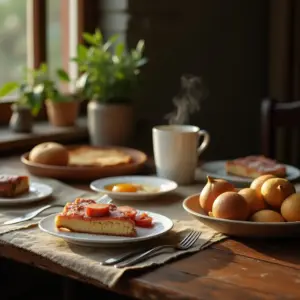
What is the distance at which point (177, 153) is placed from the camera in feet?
5.77

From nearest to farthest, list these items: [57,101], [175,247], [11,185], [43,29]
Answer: [175,247] < [11,185] < [57,101] < [43,29]

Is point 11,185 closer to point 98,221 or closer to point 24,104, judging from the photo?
point 98,221

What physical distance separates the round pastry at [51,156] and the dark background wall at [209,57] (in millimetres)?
689

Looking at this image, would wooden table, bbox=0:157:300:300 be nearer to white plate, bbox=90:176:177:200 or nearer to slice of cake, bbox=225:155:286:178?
white plate, bbox=90:176:177:200

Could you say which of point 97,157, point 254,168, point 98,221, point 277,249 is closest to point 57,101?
point 97,157

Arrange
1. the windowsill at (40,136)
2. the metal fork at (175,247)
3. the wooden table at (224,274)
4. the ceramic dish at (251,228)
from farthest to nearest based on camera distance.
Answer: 1. the windowsill at (40,136)
2. the ceramic dish at (251,228)
3. the metal fork at (175,247)
4. the wooden table at (224,274)

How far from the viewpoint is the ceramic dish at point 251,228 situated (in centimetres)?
126

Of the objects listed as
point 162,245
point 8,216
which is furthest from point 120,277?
point 8,216

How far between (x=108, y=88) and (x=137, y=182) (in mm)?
518

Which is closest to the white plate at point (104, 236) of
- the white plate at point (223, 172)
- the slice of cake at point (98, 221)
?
the slice of cake at point (98, 221)

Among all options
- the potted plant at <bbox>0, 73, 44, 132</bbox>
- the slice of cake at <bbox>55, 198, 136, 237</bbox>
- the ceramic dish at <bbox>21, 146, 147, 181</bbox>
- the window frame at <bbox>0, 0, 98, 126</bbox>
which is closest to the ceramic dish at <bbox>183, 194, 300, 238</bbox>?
the slice of cake at <bbox>55, 198, 136, 237</bbox>

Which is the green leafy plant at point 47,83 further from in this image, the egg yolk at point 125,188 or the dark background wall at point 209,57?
the egg yolk at point 125,188

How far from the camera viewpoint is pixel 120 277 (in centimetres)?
111

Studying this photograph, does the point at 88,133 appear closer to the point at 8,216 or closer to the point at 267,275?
the point at 8,216
